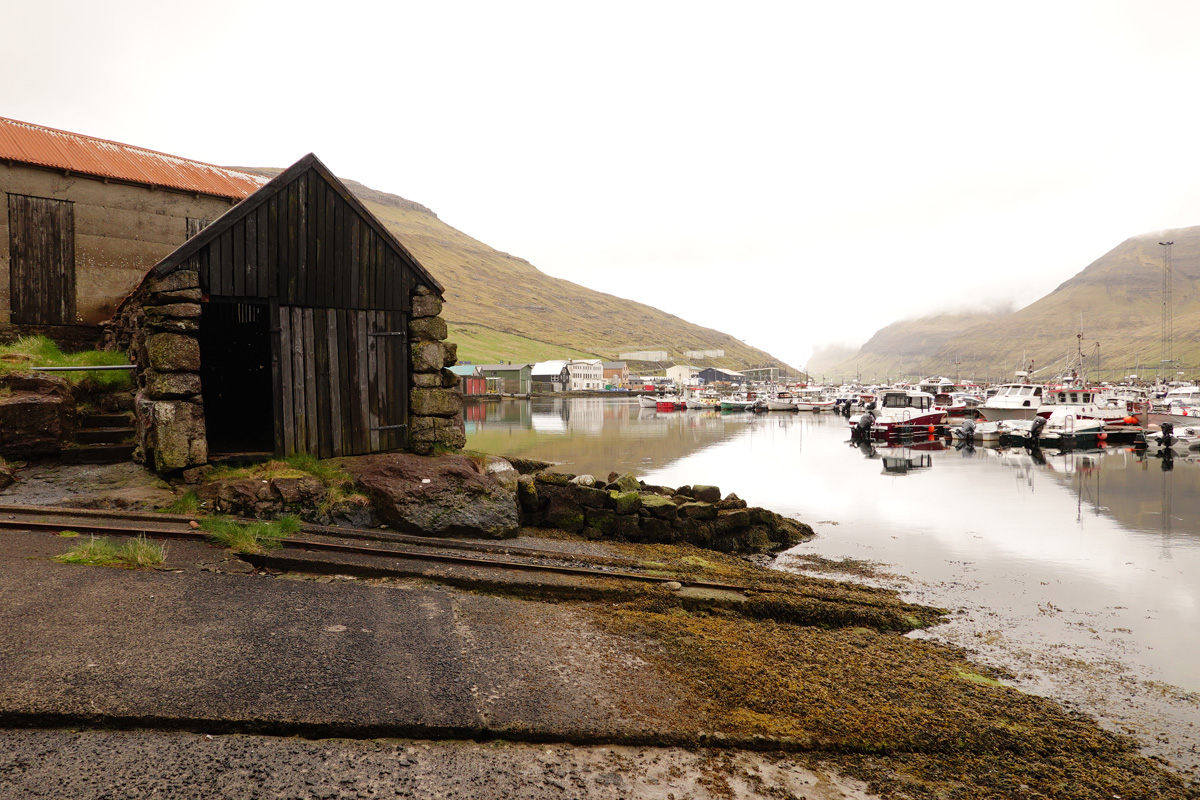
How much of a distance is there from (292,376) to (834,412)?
8528 cm

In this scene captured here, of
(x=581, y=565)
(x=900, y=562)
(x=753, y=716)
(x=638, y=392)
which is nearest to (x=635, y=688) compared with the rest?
(x=753, y=716)

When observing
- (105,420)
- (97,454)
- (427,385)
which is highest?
(427,385)

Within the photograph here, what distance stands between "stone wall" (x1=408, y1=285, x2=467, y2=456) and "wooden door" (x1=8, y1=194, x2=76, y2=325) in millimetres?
12127

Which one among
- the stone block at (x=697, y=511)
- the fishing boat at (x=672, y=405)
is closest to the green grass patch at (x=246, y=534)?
the stone block at (x=697, y=511)

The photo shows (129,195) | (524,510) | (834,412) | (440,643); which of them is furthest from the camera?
(834,412)

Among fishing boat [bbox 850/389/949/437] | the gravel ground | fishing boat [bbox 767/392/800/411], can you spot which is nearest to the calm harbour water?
fishing boat [bbox 850/389/949/437]

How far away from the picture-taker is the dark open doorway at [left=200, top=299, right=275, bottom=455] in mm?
15045

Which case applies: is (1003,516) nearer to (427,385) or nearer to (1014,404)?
(427,385)

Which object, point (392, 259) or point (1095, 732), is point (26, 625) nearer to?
point (392, 259)

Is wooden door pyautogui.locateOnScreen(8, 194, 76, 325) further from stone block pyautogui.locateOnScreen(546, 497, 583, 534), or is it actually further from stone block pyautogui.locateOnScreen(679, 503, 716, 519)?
stone block pyautogui.locateOnScreen(679, 503, 716, 519)

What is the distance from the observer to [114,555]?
6.83 m

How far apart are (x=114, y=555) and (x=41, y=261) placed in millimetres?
15077

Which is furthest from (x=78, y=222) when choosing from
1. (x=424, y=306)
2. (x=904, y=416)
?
(x=904, y=416)

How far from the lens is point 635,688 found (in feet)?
17.9
